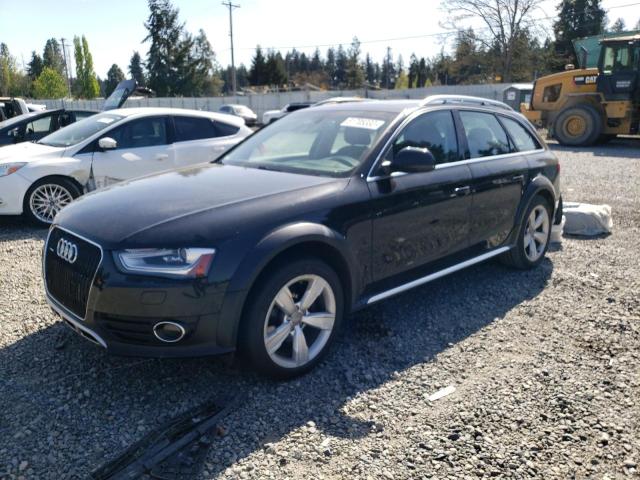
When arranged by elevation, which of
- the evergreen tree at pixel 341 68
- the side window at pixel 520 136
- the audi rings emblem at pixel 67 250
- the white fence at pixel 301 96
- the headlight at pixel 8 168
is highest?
the evergreen tree at pixel 341 68

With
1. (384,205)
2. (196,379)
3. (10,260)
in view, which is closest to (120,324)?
(196,379)

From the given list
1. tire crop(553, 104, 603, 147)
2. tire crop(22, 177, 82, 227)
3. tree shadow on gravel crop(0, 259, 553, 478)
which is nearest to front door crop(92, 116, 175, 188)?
tire crop(22, 177, 82, 227)

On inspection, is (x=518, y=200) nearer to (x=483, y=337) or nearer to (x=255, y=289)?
(x=483, y=337)

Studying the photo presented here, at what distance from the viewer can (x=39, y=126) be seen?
9.40 metres

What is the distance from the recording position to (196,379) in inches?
130

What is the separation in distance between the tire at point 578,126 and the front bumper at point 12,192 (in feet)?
55.0

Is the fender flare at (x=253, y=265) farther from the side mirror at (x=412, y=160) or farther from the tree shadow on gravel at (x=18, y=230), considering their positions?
the tree shadow on gravel at (x=18, y=230)

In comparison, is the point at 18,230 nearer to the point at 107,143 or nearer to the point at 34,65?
the point at 107,143

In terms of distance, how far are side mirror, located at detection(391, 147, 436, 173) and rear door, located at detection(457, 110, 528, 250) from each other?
0.91 m

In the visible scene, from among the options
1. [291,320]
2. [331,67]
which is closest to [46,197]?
[291,320]

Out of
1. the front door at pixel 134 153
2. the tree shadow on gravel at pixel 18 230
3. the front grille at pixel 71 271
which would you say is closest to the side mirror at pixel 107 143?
the front door at pixel 134 153

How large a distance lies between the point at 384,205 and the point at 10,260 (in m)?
4.26

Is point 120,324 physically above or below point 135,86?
below

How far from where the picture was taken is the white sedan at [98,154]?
6.87 metres
